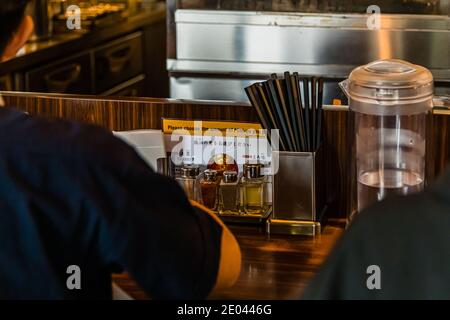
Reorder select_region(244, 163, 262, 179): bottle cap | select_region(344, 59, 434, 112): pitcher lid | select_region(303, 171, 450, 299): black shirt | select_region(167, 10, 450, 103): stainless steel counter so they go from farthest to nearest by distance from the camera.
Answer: select_region(167, 10, 450, 103): stainless steel counter < select_region(244, 163, 262, 179): bottle cap < select_region(344, 59, 434, 112): pitcher lid < select_region(303, 171, 450, 299): black shirt

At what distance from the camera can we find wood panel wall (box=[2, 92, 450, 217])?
2.15 meters

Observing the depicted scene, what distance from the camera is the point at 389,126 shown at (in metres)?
2.13

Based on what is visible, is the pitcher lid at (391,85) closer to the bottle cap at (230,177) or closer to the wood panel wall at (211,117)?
the wood panel wall at (211,117)

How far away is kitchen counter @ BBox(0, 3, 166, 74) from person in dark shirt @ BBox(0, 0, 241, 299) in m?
2.38

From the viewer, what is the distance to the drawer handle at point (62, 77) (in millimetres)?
4109

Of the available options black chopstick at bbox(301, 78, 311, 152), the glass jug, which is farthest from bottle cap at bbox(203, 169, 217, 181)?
the glass jug

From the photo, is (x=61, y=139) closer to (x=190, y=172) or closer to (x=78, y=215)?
(x=78, y=215)

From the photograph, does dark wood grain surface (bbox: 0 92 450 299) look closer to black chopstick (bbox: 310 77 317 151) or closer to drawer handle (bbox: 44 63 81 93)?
black chopstick (bbox: 310 77 317 151)

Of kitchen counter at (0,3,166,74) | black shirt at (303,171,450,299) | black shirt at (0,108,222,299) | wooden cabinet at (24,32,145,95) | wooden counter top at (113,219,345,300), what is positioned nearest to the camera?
black shirt at (303,171,450,299)

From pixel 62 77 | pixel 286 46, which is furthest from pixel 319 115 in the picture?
pixel 62 77
